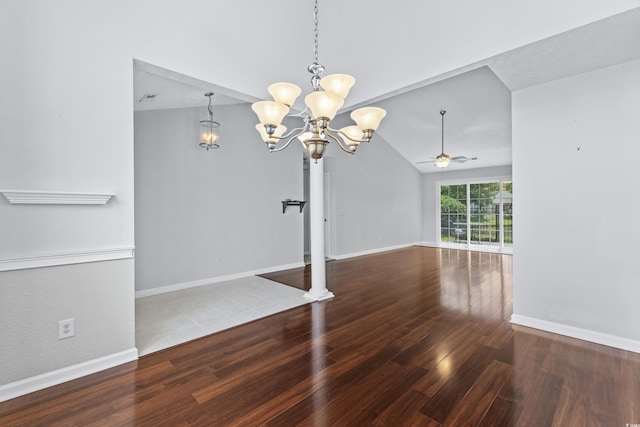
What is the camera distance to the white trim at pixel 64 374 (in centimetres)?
189

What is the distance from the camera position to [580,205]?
8.91 feet

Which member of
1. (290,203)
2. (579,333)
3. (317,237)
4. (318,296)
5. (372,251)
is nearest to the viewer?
(579,333)

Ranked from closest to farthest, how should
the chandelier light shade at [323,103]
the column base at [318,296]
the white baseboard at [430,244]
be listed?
the chandelier light shade at [323,103]
the column base at [318,296]
the white baseboard at [430,244]

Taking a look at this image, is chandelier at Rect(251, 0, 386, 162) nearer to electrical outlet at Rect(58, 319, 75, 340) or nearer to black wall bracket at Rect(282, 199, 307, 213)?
electrical outlet at Rect(58, 319, 75, 340)

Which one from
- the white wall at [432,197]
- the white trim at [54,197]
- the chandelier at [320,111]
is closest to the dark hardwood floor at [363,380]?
the white trim at [54,197]

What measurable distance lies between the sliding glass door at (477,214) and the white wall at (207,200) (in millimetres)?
5476

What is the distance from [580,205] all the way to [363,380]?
8.53 ft

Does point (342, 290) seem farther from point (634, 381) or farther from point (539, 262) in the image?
point (634, 381)

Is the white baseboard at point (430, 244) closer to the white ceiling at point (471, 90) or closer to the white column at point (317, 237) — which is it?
the white ceiling at point (471, 90)

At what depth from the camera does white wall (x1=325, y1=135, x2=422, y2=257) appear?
6.91m

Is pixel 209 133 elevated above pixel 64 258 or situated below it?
above

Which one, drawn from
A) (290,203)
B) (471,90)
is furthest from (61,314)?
(471,90)

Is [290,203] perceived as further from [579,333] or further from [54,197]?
[579,333]

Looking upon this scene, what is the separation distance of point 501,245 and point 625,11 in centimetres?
727
